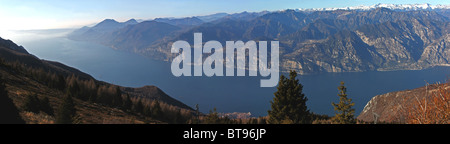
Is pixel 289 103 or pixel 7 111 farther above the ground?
pixel 7 111

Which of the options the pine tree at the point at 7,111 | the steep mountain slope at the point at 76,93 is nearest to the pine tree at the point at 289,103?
the steep mountain slope at the point at 76,93

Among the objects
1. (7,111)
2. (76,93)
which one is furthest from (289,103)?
(76,93)

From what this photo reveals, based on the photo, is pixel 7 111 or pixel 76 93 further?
pixel 76 93

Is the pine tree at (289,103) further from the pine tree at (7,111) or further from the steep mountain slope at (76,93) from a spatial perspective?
the pine tree at (7,111)

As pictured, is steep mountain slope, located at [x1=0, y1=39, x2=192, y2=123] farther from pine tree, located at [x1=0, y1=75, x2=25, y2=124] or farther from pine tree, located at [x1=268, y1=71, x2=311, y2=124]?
pine tree, located at [x1=268, y1=71, x2=311, y2=124]

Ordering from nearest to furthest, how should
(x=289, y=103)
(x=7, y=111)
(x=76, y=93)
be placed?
1. (x=7, y=111)
2. (x=289, y=103)
3. (x=76, y=93)

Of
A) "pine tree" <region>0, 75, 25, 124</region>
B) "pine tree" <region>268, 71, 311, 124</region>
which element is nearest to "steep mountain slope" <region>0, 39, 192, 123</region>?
"pine tree" <region>0, 75, 25, 124</region>

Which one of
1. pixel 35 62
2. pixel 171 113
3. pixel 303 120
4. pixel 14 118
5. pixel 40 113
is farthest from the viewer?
pixel 35 62

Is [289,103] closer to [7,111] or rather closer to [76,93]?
[7,111]
